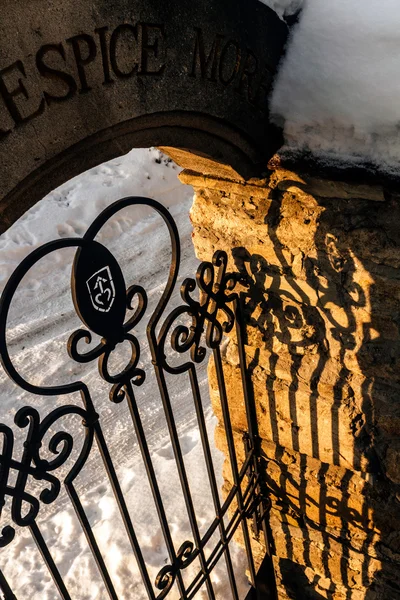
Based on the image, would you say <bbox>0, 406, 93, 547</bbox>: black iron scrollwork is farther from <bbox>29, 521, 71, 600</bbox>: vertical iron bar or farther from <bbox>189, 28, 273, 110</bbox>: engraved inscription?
<bbox>189, 28, 273, 110</bbox>: engraved inscription

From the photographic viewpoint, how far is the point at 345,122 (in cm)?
170

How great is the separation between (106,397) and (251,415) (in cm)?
219

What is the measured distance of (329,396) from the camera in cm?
213

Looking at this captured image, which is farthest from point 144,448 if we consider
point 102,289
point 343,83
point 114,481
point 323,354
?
point 343,83

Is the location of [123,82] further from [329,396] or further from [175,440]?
[329,396]

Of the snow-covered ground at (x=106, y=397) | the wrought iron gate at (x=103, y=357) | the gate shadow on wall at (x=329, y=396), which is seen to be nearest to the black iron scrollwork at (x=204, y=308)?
the wrought iron gate at (x=103, y=357)

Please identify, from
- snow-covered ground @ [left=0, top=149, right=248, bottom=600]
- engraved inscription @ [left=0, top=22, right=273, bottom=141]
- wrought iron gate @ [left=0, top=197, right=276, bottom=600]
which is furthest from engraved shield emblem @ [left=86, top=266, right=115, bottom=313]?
snow-covered ground @ [left=0, top=149, right=248, bottom=600]

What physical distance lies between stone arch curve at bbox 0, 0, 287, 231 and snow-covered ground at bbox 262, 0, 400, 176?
0.22 ft

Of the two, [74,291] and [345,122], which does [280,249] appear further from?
[74,291]

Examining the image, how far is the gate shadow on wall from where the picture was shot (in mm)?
1901

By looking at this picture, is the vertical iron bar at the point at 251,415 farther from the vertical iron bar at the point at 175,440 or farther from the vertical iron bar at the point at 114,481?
the vertical iron bar at the point at 114,481

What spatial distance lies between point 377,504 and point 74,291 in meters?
1.43

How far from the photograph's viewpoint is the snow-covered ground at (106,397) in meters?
3.16

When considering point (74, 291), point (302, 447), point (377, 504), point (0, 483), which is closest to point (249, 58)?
point (74, 291)
